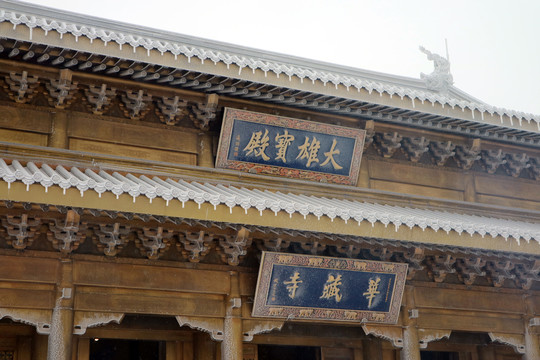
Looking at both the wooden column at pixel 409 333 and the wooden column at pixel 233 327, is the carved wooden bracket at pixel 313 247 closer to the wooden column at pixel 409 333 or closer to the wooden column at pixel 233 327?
the wooden column at pixel 233 327

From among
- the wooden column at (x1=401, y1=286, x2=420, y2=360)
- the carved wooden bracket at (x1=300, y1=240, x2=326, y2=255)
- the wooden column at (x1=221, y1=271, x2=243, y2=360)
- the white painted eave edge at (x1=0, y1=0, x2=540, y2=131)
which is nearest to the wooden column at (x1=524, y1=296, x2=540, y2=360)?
the wooden column at (x1=401, y1=286, x2=420, y2=360)

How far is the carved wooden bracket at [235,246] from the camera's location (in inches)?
349

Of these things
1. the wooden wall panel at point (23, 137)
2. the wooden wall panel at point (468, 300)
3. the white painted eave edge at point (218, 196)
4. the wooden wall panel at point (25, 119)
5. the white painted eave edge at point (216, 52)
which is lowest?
the wooden wall panel at point (468, 300)

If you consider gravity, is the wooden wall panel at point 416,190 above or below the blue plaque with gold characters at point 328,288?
above

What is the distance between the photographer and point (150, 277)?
895 centimetres

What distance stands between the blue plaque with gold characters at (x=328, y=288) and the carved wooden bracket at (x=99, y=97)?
3.09 metres

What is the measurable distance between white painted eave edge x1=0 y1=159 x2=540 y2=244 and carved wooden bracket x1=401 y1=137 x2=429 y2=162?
1309 millimetres

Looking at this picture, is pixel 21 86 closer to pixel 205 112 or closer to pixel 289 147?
pixel 205 112

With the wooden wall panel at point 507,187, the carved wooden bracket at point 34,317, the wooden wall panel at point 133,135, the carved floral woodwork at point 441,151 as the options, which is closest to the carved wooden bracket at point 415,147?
the carved floral woodwork at point 441,151

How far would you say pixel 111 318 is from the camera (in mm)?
8688

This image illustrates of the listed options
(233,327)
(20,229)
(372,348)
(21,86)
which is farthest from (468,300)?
(21,86)

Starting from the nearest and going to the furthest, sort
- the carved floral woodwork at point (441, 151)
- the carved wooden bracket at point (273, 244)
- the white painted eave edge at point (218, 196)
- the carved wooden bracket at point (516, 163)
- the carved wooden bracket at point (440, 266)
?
1. the white painted eave edge at point (218, 196)
2. the carved wooden bracket at point (273, 244)
3. the carved wooden bracket at point (440, 266)
4. the carved floral woodwork at point (441, 151)
5. the carved wooden bracket at point (516, 163)

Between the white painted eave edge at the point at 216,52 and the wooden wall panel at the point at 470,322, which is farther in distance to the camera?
the wooden wall panel at the point at 470,322

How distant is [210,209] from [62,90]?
2.96 m
